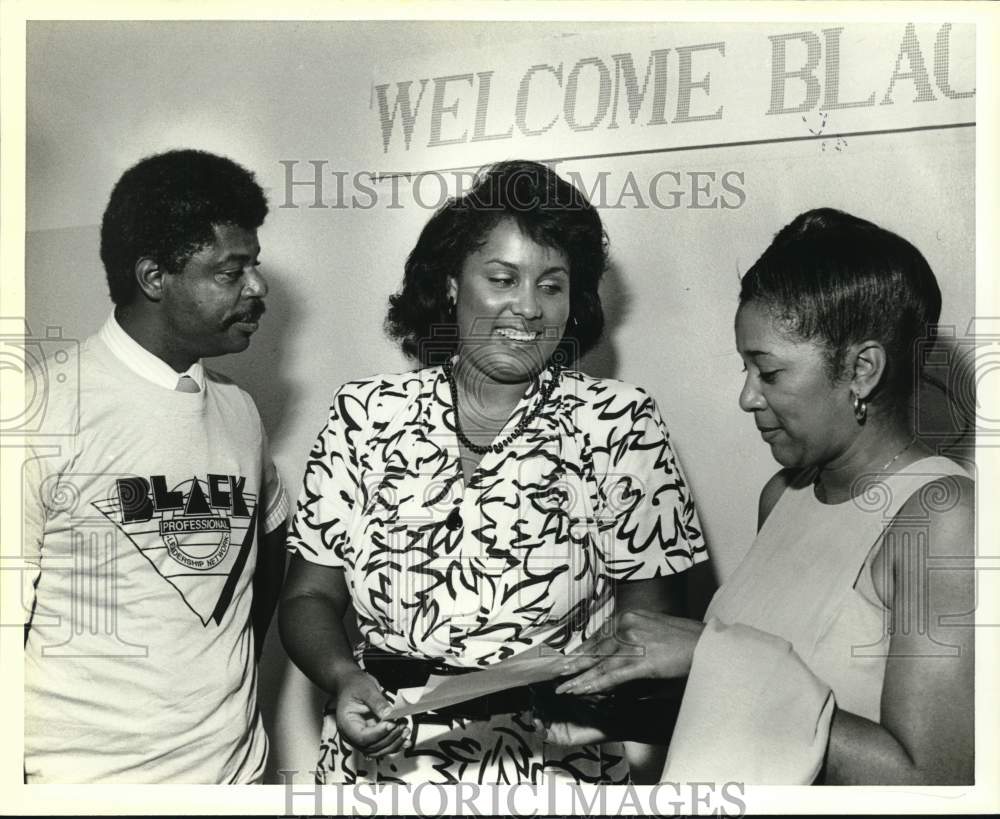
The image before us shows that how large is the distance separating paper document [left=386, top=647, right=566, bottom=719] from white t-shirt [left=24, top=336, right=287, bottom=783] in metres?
0.33

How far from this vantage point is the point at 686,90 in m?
1.73

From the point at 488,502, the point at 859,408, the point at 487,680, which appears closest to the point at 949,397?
the point at 859,408

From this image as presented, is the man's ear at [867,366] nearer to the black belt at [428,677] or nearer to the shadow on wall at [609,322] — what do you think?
the shadow on wall at [609,322]

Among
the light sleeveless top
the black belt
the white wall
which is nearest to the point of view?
the light sleeveless top

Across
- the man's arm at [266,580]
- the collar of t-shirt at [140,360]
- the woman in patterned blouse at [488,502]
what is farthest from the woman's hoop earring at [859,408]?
the collar of t-shirt at [140,360]

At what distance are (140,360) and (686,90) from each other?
100cm

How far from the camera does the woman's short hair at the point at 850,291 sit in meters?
1.55

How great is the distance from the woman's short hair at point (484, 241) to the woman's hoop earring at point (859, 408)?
417 millimetres

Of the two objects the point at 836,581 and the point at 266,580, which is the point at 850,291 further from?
the point at 266,580

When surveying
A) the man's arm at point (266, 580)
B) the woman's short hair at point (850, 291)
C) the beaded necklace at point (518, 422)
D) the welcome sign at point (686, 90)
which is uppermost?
the welcome sign at point (686, 90)

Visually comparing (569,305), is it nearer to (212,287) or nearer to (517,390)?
(517,390)

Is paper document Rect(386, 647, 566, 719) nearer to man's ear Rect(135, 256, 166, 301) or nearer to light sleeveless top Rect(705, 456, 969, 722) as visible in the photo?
light sleeveless top Rect(705, 456, 969, 722)

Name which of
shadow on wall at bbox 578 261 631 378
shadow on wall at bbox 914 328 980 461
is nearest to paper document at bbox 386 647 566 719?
shadow on wall at bbox 578 261 631 378

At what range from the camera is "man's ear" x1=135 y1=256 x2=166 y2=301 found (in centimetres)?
168
